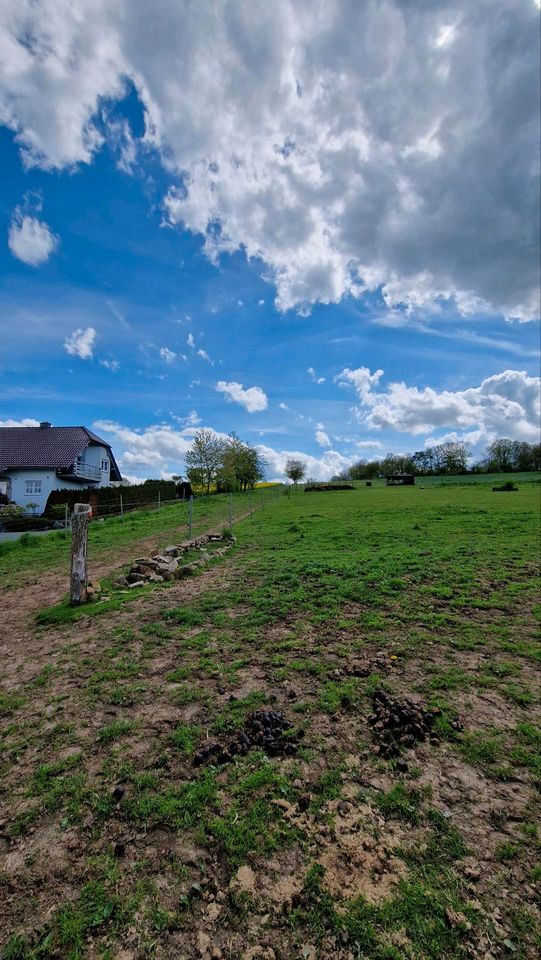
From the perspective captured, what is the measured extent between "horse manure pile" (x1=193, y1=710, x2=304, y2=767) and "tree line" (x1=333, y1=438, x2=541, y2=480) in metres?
99.0

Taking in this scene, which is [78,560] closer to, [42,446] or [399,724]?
[399,724]

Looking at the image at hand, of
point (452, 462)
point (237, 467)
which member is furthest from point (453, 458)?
point (237, 467)

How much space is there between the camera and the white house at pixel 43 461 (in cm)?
3831

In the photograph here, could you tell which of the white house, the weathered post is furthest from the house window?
the weathered post

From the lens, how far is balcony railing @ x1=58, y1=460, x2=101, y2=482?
39.7 meters

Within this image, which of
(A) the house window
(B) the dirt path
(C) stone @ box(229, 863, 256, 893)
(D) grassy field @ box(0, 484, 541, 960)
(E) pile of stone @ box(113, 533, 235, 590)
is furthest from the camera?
(A) the house window

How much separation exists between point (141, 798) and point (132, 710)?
52.2 inches

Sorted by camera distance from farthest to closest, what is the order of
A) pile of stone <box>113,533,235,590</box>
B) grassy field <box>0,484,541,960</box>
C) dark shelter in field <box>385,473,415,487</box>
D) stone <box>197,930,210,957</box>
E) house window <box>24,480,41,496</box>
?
1. dark shelter in field <box>385,473,415,487</box>
2. house window <box>24,480,41,496</box>
3. pile of stone <box>113,533,235,590</box>
4. grassy field <box>0,484,541,960</box>
5. stone <box>197,930,210,957</box>

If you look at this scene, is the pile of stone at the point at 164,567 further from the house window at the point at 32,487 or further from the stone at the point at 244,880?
the house window at the point at 32,487

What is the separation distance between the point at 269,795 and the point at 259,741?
0.64 metres

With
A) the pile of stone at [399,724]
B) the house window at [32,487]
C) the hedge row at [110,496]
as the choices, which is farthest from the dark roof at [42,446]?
the pile of stone at [399,724]

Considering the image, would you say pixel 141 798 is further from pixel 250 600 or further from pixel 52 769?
pixel 250 600

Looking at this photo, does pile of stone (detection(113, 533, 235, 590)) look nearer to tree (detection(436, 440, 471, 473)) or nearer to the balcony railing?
the balcony railing

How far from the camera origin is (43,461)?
128 ft
